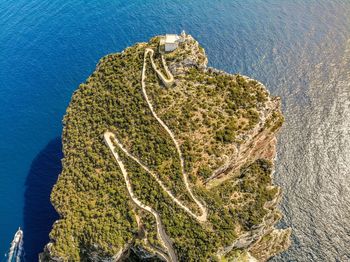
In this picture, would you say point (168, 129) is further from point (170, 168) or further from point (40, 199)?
point (40, 199)

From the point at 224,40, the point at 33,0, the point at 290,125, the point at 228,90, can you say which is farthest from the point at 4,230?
the point at 33,0

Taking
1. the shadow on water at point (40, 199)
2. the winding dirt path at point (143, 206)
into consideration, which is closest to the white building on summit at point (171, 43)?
the winding dirt path at point (143, 206)

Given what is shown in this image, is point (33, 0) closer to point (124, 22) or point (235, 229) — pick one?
point (124, 22)

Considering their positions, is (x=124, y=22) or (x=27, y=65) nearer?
(x=27, y=65)

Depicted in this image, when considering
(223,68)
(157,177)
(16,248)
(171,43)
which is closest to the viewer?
(157,177)

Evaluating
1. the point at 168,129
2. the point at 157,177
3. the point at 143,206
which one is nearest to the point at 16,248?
the point at 143,206

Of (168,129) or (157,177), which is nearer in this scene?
(157,177)

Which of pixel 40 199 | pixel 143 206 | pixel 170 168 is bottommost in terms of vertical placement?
pixel 143 206

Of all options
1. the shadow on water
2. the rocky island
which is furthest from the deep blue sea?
the rocky island
